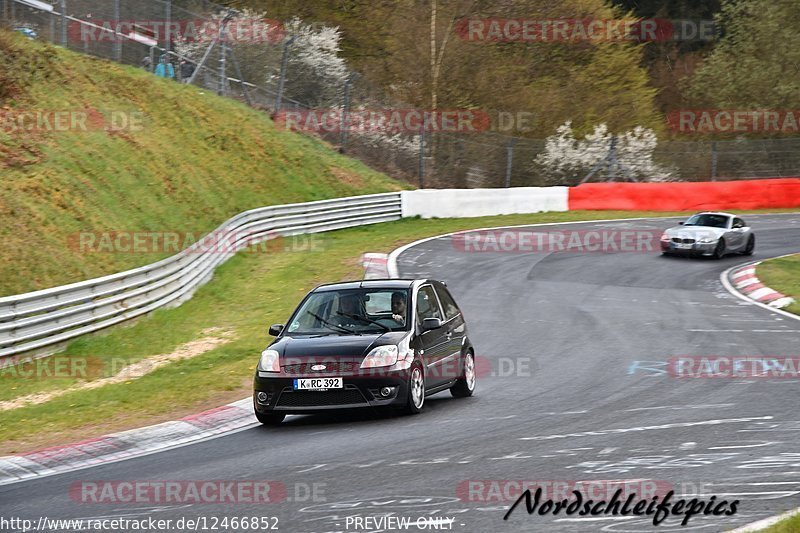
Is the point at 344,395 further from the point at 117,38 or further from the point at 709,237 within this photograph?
the point at 117,38

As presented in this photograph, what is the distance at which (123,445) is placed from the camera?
1061cm

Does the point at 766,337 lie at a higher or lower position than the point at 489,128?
lower

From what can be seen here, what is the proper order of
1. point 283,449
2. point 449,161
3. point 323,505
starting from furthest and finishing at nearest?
point 449,161 < point 283,449 < point 323,505

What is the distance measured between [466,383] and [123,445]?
4.29 metres

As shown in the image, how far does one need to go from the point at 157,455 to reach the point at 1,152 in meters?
15.8

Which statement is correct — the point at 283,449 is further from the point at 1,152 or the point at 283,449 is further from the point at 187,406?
the point at 1,152

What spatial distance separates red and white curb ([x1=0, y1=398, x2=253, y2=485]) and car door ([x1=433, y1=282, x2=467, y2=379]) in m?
Result: 2.34

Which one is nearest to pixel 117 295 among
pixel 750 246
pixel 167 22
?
pixel 750 246

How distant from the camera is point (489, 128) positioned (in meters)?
45.3

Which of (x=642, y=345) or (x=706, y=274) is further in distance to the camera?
(x=706, y=274)

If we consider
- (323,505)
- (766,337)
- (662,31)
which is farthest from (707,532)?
(662,31)

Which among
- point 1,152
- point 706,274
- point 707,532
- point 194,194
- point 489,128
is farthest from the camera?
point 489,128

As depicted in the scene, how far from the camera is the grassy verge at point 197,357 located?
492 inches

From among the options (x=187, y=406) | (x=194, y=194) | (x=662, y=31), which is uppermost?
Result: (x=662, y=31)
